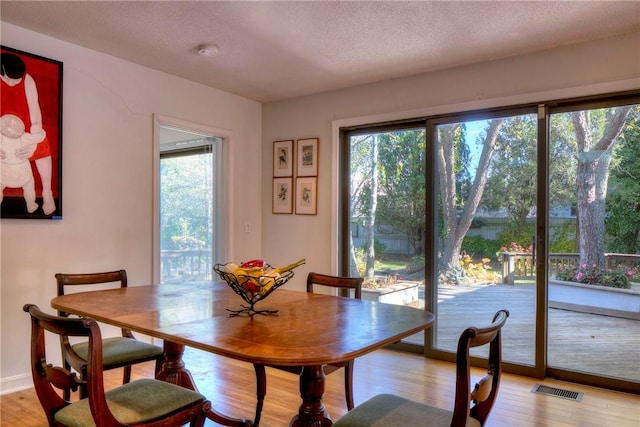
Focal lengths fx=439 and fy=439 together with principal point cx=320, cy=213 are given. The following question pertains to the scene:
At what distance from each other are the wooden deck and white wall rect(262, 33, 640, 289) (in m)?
1.21

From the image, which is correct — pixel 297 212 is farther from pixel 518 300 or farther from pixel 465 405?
pixel 465 405

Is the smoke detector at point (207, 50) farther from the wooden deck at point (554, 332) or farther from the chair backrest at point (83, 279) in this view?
the wooden deck at point (554, 332)

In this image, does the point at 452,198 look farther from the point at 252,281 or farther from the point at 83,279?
the point at 83,279

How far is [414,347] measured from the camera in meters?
3.80

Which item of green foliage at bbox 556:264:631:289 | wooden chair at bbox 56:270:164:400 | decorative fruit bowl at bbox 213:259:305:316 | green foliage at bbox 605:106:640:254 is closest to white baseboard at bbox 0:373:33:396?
wooden chair at bbox 56:270:164:400

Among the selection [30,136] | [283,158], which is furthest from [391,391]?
[30,136]

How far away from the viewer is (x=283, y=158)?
14.9 ft

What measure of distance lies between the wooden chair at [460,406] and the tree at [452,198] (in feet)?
6.78

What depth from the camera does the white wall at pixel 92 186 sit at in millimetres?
2869

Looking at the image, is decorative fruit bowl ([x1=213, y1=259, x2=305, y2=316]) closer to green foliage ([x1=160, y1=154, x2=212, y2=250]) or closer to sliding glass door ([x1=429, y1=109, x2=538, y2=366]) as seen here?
sliding glass door ([x1=429, y1=109, x2=538, y2=366])

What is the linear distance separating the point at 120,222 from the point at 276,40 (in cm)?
183

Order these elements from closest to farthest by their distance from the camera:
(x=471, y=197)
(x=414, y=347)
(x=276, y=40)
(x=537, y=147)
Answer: (x=276, y=40) → (x=537, y=147) → (x=471, y=197) → (x=414, y=347)

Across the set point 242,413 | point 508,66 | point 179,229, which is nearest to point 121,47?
point 179,229

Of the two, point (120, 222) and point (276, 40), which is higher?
point (276, 40)
